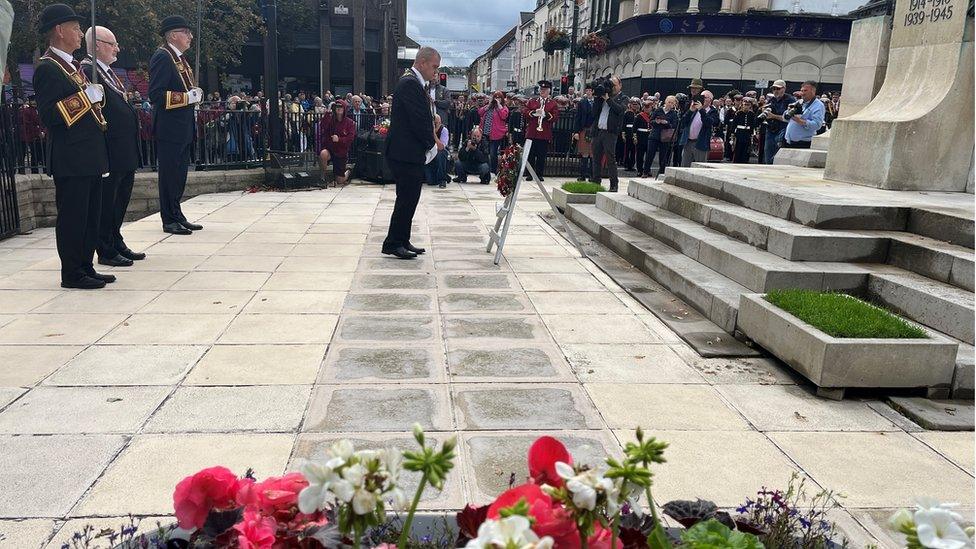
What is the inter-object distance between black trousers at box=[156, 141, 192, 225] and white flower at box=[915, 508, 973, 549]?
341 inches

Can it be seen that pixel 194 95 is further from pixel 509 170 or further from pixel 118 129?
pixel 509 170

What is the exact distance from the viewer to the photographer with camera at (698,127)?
14.8 metres

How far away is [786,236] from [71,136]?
5.94 m

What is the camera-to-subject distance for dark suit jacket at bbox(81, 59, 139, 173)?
642 cm

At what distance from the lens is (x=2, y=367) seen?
4.08 metres

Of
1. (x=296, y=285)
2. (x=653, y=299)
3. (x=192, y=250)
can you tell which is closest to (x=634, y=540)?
(x=653, y=299)

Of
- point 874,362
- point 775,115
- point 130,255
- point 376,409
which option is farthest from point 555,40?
point 376,409

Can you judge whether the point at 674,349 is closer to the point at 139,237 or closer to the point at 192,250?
the point at 192,250

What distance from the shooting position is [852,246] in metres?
5.68

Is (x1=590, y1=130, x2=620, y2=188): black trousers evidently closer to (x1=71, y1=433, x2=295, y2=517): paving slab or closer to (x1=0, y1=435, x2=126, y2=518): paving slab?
(x1=71, y1=433, x2=295, y2=517): paving slab

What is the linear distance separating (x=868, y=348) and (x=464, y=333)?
2.54m

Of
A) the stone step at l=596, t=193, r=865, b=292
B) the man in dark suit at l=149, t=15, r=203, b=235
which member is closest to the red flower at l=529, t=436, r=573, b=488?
the stone step at l=596, t=193, r=865, b=292

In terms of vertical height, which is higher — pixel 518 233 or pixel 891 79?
pixel 891 79

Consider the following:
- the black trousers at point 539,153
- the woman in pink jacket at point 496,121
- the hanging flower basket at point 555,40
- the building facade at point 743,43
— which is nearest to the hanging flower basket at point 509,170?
the black trousers at point 539,153
